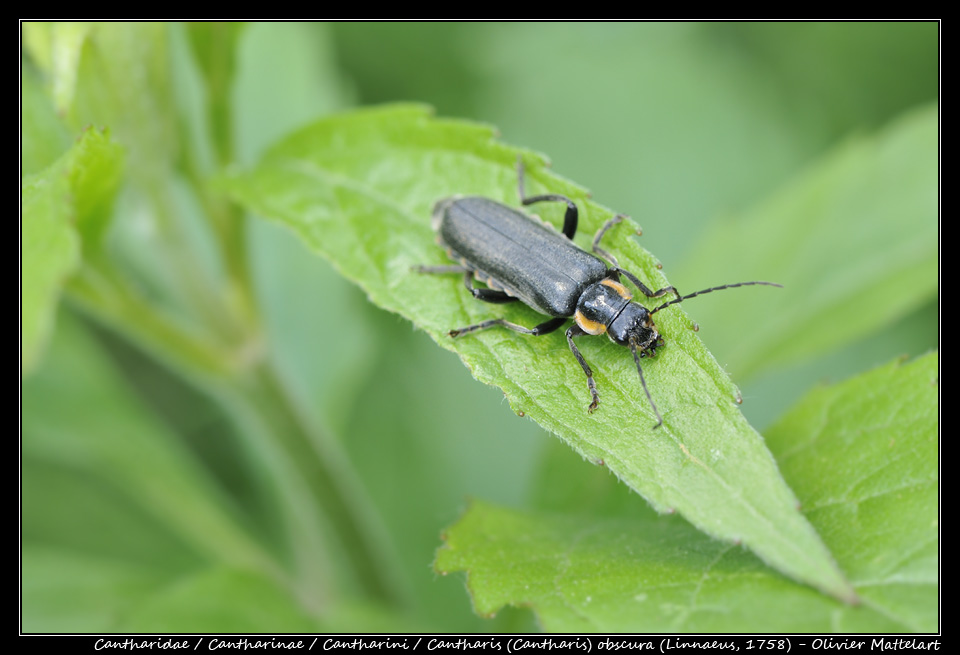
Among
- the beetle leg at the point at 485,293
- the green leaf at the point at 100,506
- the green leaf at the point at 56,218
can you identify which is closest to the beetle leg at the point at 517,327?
the beetle leg at the point at 485,293

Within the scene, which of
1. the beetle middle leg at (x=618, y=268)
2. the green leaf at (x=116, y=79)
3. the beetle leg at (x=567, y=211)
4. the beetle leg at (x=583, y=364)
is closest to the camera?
the beetle leg at (x=583, y=364)

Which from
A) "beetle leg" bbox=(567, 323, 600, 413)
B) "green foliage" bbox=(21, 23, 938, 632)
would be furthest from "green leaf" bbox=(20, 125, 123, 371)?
"beetle leg" bbox=(567, 323, 600, 413)

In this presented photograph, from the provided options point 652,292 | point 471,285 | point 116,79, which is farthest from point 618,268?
point 116,79

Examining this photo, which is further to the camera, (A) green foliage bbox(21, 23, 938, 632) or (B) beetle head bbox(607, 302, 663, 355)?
(B) beetle head bbox(607, 302, 663, 355)

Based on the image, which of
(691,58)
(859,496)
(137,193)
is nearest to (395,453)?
(137,193)

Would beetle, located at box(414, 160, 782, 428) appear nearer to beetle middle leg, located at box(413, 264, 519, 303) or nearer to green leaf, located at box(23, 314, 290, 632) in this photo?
beetle middle leg, located at box(413, 264, 519, 303)

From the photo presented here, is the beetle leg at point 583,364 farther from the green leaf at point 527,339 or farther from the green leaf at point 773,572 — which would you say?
the green leaf at point 773,572

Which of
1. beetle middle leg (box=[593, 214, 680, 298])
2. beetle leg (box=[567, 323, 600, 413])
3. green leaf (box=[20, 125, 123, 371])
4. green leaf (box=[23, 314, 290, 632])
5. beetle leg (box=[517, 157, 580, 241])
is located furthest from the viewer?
green leaf (box=[23, 314, 290, 632])

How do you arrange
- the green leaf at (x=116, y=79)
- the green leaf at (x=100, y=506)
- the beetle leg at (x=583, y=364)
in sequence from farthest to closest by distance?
the green leaf at (x=100, y=506) < the green leaf at (x=116, y=79) < the beetle leg at (x=583, y=364)
